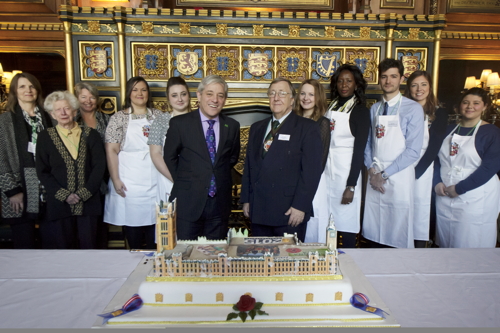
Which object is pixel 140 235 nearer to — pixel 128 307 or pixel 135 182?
pixel 135 182

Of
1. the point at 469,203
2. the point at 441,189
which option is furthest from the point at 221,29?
the point at 469,203

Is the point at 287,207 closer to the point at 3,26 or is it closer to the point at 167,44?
the point at 167,44

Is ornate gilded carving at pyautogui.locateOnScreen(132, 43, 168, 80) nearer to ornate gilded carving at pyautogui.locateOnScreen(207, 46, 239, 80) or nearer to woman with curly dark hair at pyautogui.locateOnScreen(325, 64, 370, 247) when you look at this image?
ornate gilded carving at pyautogui.locateOnScreen(207, 46, 239, 80)

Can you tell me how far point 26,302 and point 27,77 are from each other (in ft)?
7.53

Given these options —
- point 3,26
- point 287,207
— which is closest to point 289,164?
point 287,207

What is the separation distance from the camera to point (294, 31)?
12.8 ft

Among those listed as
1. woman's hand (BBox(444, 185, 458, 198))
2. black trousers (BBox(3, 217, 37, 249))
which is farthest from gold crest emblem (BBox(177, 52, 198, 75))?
woman's hand (BBox(444, 185, 458, 198))

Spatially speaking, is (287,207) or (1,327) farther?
(287,207)

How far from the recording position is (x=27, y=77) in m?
3.01

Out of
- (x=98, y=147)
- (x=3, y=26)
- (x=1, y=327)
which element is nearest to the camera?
(x=1, y=327)

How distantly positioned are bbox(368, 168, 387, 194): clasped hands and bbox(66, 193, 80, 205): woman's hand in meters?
2.38

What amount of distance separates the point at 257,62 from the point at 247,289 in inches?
122

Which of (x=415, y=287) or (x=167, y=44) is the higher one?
(x=167, y=44)

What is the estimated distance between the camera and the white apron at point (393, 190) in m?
2.99
